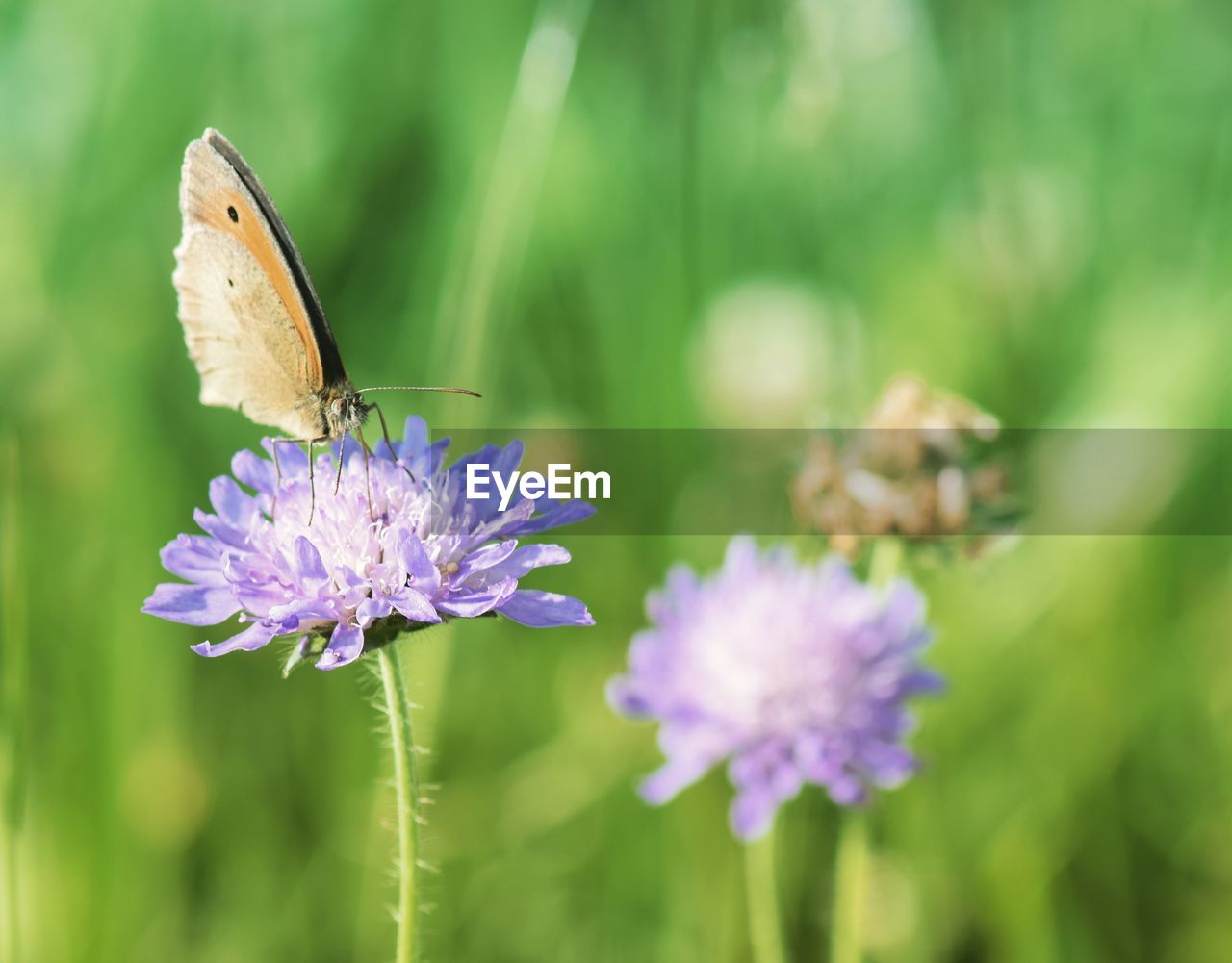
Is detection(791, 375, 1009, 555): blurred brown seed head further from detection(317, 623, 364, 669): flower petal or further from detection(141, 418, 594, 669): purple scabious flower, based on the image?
detection(317, 623, 364, 669): flower petal

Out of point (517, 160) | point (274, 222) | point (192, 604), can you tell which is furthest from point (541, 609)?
point (517, 160)

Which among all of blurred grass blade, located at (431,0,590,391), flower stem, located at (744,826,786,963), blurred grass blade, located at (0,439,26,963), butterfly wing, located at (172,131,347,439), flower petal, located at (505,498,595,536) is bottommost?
flower stem, located at (744,826,786,963)

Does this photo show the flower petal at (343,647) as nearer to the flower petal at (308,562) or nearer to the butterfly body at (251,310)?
the flower petal at (308,562)

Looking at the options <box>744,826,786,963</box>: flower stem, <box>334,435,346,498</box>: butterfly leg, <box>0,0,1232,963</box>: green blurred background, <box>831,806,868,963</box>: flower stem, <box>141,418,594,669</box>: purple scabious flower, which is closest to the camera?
<box>141,418,594,669</box>: purple scabious flower

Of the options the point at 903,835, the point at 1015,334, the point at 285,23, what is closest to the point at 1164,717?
the point at 903,835

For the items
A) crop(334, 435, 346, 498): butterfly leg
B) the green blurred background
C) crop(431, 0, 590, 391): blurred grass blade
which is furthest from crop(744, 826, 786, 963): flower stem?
crop(431, 0, 590, 391): blurred grass blade

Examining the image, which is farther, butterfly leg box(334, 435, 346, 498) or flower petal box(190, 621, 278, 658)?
butterfly leg box(334, 435, 346, 498)

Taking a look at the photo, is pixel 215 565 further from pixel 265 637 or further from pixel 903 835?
pixel 903 835
